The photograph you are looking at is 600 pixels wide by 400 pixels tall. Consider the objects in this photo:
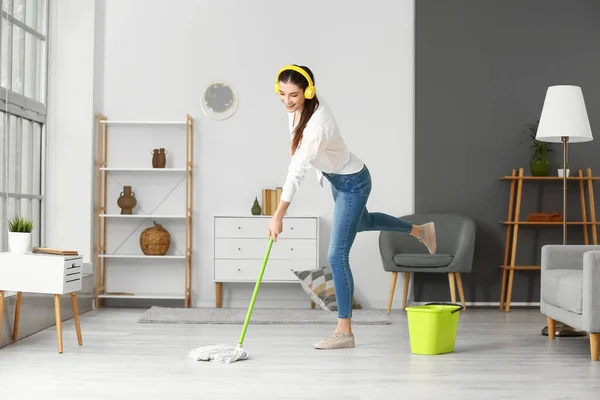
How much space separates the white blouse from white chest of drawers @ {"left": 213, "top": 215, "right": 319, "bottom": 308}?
2.36 meters

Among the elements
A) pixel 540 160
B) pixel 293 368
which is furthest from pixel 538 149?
pixel 293 368

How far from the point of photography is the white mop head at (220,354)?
3.53 m

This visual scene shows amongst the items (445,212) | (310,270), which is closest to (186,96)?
(310,270)

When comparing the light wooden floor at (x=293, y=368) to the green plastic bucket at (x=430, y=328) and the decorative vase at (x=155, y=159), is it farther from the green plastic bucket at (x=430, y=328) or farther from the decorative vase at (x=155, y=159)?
the decorative vase at (x=155, y=159)

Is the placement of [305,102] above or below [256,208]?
above

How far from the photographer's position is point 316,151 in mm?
3652

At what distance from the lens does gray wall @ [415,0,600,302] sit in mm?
6457

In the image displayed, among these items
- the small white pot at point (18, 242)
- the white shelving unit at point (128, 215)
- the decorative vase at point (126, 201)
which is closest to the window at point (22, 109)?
the white shelving unit at point (128, 215)

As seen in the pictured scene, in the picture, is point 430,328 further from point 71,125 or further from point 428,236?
point 71,125

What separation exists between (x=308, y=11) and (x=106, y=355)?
12.3ft

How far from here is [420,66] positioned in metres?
6.52

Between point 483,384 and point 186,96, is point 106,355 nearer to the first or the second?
point 483,384

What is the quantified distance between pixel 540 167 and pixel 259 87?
236 centimetres

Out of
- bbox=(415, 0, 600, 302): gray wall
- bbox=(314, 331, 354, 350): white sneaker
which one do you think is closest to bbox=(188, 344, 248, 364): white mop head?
bbox=(314, 331, 354, 350): white sneaker
